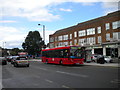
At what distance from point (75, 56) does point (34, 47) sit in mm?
65026

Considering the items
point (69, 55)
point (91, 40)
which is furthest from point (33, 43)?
point (69, 55)

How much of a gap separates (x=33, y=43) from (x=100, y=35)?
4383 cm

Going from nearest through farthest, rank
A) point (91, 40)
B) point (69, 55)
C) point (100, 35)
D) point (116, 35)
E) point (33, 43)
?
point (69, 55) → point (116, 35) → point (100, 35) → point (91, 40) → point (33, 43)

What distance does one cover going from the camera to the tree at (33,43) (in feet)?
289

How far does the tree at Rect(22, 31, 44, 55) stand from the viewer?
88.1 m

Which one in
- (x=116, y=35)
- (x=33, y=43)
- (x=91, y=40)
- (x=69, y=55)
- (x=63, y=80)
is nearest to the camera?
(x=63, y=80)

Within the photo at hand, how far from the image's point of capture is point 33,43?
290 ft

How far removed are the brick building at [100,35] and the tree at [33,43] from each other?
75.9 feet

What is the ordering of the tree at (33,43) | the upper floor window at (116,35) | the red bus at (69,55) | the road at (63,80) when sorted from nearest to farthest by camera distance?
the road at (63,80) < the red bus at (69,55) < the upper floor window at (116,35) < the tree at (33,43)

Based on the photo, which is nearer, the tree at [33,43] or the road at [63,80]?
the road at [63,80]

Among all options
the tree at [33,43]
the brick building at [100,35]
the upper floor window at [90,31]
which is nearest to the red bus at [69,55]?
the brick building at [100,35]

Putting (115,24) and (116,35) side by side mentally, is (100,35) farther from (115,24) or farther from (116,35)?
(115,24)

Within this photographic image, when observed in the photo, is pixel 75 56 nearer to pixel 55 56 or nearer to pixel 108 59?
pixel 55 56

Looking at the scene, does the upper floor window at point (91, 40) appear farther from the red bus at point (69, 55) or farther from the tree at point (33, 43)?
the tree at point (33, 43)
